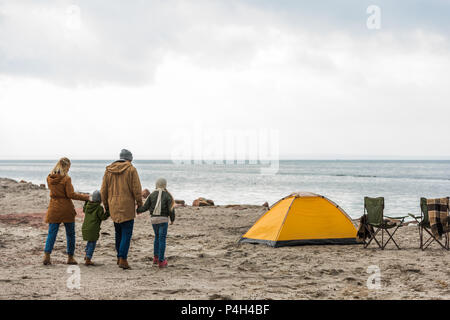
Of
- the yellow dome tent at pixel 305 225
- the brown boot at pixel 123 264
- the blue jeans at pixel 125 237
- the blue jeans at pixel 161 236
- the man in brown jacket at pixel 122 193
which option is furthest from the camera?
the yellow dome tent at pixel 305 225

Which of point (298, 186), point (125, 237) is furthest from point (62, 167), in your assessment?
point (298, 186)

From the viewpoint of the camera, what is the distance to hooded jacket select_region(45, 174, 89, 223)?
6734 millimetres

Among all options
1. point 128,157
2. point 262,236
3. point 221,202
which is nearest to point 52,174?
point 128,157

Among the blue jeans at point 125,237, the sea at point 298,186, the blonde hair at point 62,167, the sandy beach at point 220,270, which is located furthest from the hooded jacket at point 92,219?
the sea at point 298,186

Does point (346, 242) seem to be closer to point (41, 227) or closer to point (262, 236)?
point (262, 236)

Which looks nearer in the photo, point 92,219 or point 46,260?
point 92,219

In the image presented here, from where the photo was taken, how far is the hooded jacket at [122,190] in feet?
21.6

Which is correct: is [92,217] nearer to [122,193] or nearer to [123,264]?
[122,193]

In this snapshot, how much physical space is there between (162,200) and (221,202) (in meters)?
17.3

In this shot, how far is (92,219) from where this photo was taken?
22.5 feet

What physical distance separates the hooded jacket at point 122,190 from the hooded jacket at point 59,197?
2.15 ft

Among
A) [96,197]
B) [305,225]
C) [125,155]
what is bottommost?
[305,225]

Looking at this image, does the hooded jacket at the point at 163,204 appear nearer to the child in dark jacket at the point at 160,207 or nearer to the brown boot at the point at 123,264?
the child in dark jacket at the point at 160,207

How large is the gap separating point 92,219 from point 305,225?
4.61m
